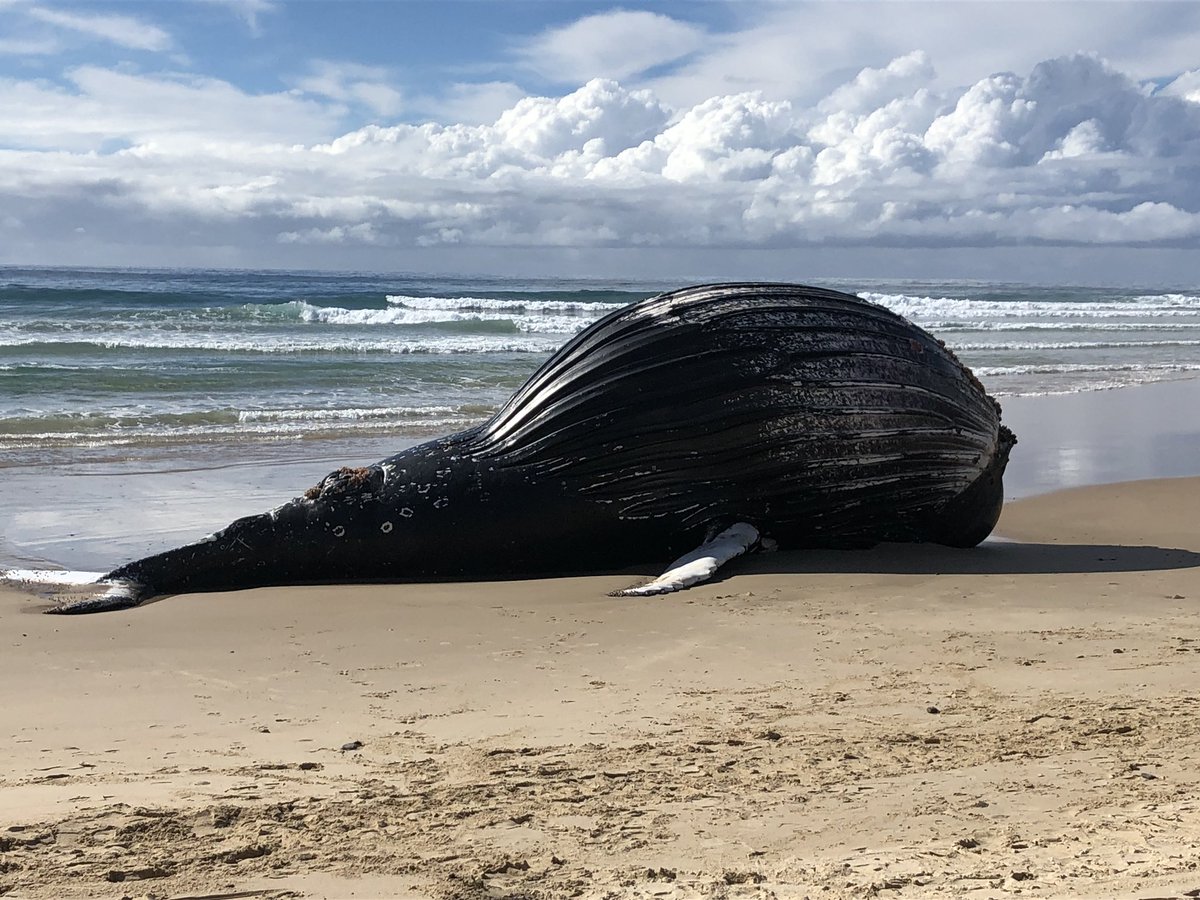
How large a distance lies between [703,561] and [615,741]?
301 centimetres

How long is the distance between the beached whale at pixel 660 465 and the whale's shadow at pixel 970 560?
166 mm

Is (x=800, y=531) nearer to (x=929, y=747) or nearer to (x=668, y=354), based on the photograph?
(x=668, y=354)

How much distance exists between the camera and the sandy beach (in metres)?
2.88

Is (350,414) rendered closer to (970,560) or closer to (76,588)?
(76,588)

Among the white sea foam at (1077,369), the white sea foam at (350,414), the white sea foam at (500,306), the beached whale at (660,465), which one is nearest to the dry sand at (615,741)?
the beached whale at (660,465)

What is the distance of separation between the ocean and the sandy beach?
803 centimetres

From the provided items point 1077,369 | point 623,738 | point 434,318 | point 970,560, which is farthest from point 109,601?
point 434,318

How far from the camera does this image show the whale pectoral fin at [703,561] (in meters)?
6.64

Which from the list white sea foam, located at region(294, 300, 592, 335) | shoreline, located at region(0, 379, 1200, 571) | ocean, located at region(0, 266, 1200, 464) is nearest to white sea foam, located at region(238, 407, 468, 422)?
ocean, located at region(0, 266, 1200, 464)

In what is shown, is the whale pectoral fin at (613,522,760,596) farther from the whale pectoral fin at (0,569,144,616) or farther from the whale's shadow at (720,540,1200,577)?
the whale pectoral fin at (0,569,144,616)

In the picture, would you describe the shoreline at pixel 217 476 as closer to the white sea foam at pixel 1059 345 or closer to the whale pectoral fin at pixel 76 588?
the whale pectoral fin at pixel 76 588

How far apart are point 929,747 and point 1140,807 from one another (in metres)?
0.77

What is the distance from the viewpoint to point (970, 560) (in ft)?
25.5

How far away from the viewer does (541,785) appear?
3.54 m
